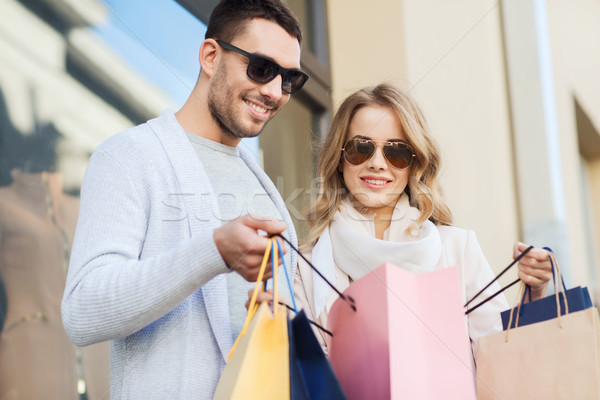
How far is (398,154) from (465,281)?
1.25ft

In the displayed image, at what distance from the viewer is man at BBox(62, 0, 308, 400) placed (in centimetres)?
108

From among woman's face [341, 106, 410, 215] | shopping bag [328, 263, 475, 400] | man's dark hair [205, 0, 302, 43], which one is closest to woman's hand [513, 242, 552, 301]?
shopping bag [328, 263, 475, 400]

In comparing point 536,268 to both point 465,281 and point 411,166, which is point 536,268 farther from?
point 411,166

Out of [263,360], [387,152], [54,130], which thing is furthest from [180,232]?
[54,130]

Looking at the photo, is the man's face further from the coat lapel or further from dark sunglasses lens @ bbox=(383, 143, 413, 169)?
dark sunglasses lens @ bbox=(383, 143, 413, 169)

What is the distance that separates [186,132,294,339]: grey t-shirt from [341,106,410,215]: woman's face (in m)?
0.28

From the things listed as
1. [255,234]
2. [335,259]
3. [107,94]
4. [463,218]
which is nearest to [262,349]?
[255,234]

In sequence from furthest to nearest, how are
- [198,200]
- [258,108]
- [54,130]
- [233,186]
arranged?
[54,130] → [258,108] → [233,186] → [198,200]

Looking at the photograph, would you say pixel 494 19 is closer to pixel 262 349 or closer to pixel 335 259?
pixel 335 259

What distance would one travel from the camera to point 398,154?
Answer: 177 cm

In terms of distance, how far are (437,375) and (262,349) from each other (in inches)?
11.7

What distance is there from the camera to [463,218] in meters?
3.76

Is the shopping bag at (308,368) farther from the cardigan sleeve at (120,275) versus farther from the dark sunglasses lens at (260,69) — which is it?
the dark sunglasses lens at (260,69)

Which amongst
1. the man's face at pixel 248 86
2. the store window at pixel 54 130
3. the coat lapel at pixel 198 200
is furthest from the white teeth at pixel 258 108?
the store window at pixel 54 130
